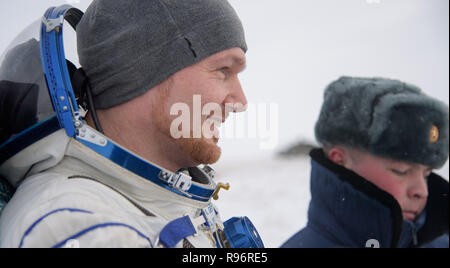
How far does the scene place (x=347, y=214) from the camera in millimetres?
2482

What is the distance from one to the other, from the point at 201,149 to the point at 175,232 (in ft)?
1.32

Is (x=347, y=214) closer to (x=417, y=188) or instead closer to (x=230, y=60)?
(x=417, y=188)

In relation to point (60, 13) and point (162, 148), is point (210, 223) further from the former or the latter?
point (60, 13)

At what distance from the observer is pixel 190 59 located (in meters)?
1.40

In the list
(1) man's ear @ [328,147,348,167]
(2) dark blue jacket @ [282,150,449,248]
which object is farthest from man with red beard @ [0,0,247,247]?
(1) man's ear @ [328,147,348,167]

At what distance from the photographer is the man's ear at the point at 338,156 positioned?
267cm

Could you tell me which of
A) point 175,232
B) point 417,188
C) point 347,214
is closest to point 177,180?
point 175,232

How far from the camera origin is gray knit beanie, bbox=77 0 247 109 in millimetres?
1353

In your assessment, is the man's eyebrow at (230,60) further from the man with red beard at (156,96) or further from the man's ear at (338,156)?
the man's ear at (338,156)

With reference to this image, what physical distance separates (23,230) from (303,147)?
5662 mm

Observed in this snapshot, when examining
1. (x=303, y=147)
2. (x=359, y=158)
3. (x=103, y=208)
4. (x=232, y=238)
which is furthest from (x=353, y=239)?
(x=303, y=147)

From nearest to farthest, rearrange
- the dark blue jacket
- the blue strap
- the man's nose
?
the blue strap < the dark blue jacket < the man's nose

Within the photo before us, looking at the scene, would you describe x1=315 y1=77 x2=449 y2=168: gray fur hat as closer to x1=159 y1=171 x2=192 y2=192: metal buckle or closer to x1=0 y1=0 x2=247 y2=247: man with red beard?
x1=0 y1=0 x2=247 y2=247: man with red beard

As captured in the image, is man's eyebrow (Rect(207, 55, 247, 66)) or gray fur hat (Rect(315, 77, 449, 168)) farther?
gray fur hat (Rect(315, 77, 449, 168))
